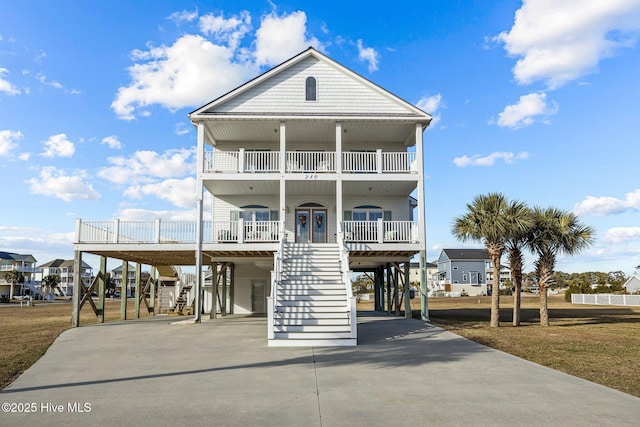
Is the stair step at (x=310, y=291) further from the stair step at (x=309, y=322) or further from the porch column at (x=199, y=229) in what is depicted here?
the porch column at (x=199, y=229)

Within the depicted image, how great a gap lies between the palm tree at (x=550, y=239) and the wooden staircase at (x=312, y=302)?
8495 millimetres

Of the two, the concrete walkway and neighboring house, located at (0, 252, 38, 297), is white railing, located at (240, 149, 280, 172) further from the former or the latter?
neighboring house, located at (0, 252, 38, 297)

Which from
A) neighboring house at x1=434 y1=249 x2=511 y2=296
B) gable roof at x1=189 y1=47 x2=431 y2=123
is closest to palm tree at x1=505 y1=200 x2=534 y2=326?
gable roof at x1=189 y1=47 x2=431 y2=123

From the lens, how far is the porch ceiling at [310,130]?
72.5 ft

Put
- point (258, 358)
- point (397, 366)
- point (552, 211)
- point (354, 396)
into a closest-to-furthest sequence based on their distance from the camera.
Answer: point (354, 396) → point (397, 366) → point (258, 358) → point (552, 211)

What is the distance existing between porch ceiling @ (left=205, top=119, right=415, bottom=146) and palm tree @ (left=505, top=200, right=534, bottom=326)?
6.02m

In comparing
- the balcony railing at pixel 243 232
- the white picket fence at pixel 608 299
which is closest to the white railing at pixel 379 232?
the balcony railing at pixel 243 232

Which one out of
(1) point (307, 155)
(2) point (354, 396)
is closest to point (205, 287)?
(1) point (307, 155)

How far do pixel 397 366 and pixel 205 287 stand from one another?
79.7ft

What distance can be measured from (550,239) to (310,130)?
38.0 ft

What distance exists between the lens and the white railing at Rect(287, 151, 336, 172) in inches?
877

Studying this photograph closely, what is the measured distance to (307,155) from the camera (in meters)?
23.8

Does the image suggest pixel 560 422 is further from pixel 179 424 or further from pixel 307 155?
pixel 307 155

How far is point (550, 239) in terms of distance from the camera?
20.3 m
